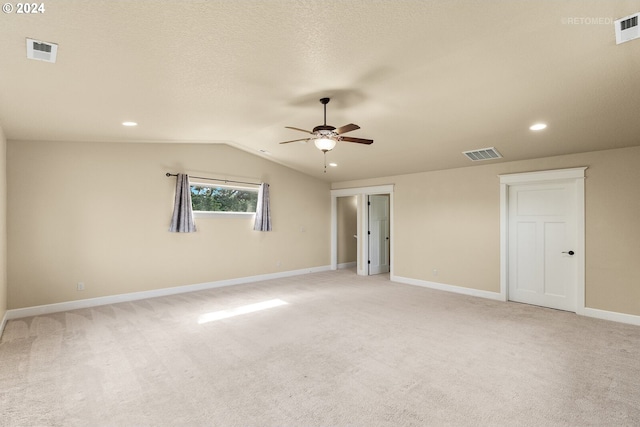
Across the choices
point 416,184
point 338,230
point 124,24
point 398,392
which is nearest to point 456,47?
point 124,24

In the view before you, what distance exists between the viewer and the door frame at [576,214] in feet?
14.6

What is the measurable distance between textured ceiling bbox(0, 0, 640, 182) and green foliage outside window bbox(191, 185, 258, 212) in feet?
5.49

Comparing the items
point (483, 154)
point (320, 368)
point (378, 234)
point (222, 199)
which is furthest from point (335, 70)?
point (378, 234)

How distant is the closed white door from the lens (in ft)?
15.4

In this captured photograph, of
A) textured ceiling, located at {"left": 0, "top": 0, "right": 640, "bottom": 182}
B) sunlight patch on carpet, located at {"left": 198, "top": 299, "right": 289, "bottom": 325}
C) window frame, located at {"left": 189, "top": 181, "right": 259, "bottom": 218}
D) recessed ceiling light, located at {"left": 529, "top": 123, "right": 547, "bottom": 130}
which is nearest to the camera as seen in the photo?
textured ceiling, located at {"left": 0, "top": 0, "right": 640, "bottom": 182}

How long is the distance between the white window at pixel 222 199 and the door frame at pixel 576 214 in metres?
4.72

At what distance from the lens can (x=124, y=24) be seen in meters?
1.86

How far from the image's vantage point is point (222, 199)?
6.30 metres

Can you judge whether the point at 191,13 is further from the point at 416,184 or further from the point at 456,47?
the point at 416,184

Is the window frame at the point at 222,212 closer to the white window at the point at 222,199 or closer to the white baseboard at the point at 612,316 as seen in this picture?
the white window at the point at 222,199

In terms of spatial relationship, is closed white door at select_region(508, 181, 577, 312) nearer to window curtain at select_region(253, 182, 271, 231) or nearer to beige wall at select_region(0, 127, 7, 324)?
window curtain at select_region(253, 182, 271, 231)

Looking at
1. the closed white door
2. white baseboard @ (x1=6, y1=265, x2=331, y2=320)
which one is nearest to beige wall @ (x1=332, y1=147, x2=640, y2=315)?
the closed white door

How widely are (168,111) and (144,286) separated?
125 inches

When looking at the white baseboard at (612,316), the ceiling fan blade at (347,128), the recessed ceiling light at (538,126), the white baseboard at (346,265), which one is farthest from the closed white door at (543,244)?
the white baseboard at (346,265)
